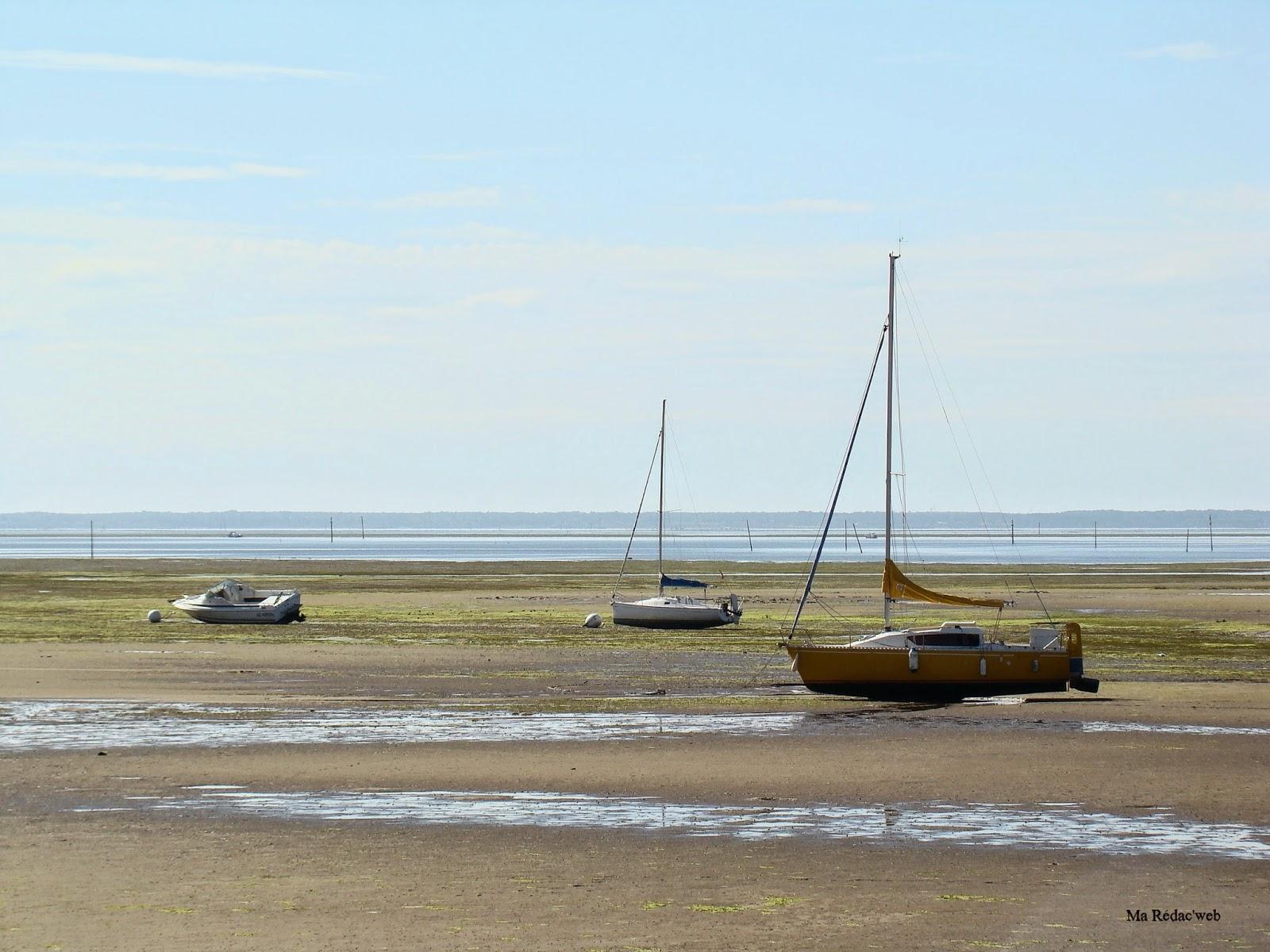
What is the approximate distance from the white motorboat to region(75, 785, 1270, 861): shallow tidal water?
37334 millimetres

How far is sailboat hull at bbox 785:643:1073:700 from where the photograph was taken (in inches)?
1396

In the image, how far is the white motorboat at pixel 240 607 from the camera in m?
59.7

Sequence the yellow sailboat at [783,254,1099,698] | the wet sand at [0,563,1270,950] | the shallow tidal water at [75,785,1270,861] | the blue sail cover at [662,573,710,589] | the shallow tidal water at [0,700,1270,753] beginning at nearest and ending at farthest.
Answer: the wet sand at [0,563,1270,950] < the shallow tidal water at [75,785,1270,861] < the shallow tidal water at [0,700,1270,753] < the yellow sailboat at [783,254,1099,698] < the blue sail cover at [662,573,710,589]

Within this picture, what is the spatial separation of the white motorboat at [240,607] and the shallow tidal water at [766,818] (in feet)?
122

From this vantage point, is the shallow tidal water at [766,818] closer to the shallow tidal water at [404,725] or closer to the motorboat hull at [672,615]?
the shallow tidal water at [404,725]

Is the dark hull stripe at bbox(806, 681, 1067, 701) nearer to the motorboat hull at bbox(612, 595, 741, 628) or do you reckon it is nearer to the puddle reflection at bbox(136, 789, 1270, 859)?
the puddle reflection at bbox(136, 789, 1270, 859)

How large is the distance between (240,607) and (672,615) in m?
16.2

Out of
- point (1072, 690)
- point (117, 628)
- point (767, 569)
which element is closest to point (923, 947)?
point (1072, 690)

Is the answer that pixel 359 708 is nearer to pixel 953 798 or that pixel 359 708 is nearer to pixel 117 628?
pixel 953 798

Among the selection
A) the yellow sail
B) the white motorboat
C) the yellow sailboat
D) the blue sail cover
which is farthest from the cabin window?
the blue sail cover

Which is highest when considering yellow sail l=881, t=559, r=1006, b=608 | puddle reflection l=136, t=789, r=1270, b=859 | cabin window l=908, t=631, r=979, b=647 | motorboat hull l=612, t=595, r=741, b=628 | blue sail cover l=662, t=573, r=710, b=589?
yellow sail l=881, t=559, r=1006, b=608

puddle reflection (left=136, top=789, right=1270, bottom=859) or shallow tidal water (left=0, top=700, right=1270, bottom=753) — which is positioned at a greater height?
puddle reflection (left=136, top=789, right=1270, bottom=859)

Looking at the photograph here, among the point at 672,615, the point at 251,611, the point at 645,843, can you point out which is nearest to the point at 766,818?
the point at 645,843

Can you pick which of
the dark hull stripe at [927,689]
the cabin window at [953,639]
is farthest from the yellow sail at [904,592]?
the dark hull stripe at [927,689]
